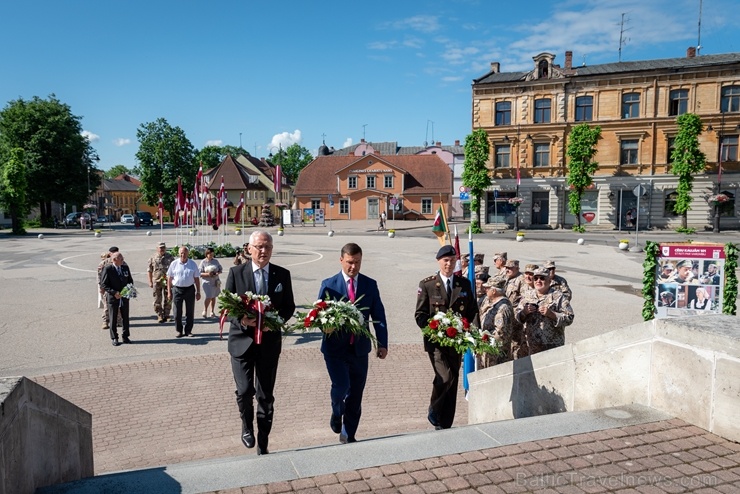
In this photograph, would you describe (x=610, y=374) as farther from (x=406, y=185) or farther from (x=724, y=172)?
(x=406, y=185)

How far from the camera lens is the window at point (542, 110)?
153 feet

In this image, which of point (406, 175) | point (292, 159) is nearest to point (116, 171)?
point (292, 159)

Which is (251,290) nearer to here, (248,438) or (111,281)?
(248,438)

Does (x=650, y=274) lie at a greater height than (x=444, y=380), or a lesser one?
greater

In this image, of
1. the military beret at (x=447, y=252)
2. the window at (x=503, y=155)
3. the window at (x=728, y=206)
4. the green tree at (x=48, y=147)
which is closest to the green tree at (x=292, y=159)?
the green tree at (x=48, y=147)

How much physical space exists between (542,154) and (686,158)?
1087 centimetres

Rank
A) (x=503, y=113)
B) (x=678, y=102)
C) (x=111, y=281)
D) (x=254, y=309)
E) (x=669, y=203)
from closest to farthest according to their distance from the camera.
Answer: (x=254, y=309) < (x=111, y=281) < (x=678, y=102) < (x=669, y=203) < (x=503, y=113)

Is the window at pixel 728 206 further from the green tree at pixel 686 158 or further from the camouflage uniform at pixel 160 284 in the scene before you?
the camouflage uniform at pixel 160 284

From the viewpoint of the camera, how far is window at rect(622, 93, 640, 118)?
44.6 metres

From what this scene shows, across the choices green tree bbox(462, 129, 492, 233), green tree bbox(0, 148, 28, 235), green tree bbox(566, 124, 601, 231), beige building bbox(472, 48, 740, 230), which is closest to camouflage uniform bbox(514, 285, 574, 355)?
green tree bbox(566, 124, 601, 231)

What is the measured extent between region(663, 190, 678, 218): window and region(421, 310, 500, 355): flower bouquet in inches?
1774

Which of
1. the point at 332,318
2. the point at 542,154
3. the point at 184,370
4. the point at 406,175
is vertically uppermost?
the point at 542,154

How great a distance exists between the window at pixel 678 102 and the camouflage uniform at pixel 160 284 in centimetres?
4392

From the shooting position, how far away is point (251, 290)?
5.47 metres
